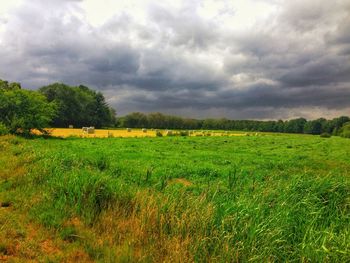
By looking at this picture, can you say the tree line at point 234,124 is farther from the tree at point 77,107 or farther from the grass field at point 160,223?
the grass field at point 160,223

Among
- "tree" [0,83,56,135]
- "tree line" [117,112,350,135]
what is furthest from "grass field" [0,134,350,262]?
"tree line" [117,112,350,135]

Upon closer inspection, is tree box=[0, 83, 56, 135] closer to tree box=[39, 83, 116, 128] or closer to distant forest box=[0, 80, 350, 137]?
distant forest box=[0, 80, 350, 137]

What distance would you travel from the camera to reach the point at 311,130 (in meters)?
137

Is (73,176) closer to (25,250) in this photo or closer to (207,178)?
(25,250)

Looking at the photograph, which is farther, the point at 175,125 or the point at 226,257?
the point at 175,125

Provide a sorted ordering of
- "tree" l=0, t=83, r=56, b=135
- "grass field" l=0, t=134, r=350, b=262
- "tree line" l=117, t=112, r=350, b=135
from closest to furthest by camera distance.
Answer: "grass field" l=0, t=134, r=350, b=262 → "tree" l=0, t=83, r=56, b=135 → "tree line" l=117, t=112, r=350, b=135

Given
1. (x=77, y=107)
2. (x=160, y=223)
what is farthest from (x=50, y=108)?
(x=77, y=107)

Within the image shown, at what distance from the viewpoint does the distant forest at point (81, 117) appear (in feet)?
112

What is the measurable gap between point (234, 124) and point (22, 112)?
118330 millimetres

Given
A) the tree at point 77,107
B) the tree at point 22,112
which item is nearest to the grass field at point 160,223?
the tree at point 22,112

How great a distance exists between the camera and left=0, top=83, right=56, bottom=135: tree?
1287 inches

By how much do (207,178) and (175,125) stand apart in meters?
109

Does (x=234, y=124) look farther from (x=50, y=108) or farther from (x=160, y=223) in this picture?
(x=160, y=223)

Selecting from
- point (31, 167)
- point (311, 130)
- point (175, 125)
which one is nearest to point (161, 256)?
point (31, 167)
